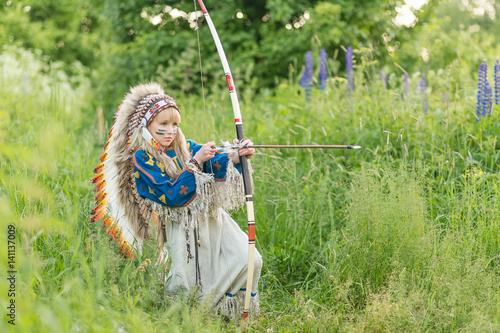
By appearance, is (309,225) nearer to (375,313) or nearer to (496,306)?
(375,313)

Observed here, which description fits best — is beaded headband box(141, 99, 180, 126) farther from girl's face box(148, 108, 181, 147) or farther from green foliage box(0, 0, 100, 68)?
green foliage box(0, 0, 100, 68)

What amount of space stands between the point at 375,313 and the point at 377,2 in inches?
267

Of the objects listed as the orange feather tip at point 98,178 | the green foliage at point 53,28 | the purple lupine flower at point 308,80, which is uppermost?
the green foliage at point 53,28

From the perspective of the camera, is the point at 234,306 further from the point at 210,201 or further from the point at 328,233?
the point at 328,233

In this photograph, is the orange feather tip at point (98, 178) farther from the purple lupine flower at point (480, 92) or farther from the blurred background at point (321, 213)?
the purple lupine flower at point (480, 92)

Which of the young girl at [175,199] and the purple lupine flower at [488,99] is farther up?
the purple lupine flower at [488,99]

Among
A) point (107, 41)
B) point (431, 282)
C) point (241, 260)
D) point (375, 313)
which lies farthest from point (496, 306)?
point (107, 41)

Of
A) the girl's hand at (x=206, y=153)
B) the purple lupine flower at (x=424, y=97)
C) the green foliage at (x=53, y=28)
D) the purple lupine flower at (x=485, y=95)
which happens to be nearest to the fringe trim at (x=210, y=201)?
the girl's hand at (x=206, y=153)

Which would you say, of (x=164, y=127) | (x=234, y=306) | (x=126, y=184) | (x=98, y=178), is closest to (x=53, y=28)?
(x=98, y=178)

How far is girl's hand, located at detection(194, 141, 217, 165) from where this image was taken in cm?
310

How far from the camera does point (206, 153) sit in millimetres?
3109

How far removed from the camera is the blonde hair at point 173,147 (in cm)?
329

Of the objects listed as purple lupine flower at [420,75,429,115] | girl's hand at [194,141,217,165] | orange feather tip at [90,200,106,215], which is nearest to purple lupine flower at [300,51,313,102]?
purple lupine flower at [420,75,429,115]

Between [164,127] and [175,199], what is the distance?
0.52 meters
